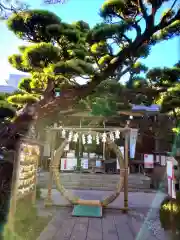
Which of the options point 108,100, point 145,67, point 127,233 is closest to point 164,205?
point 127,233

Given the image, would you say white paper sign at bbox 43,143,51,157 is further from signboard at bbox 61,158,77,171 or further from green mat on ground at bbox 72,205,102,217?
green mat on ground at bbox 72,205,102,217

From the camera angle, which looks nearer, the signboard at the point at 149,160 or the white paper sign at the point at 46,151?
the signboard at the point at 149,160

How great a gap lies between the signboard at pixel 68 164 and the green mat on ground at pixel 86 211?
678 cm

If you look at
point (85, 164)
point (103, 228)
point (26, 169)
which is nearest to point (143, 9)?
point (26, 169)

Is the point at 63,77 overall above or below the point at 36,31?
below

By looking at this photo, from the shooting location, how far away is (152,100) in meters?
7.99

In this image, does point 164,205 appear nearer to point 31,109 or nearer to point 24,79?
→ point 31,109

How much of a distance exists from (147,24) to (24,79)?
3517 millimetres

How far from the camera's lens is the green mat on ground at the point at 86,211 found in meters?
5.39

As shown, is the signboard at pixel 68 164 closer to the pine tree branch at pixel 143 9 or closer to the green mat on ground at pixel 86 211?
the green mat on ground at pixel 86 211

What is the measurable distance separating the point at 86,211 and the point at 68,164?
23.9ft

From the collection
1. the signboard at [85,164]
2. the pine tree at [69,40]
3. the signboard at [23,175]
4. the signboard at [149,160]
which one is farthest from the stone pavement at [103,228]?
the signboard at [85,164]

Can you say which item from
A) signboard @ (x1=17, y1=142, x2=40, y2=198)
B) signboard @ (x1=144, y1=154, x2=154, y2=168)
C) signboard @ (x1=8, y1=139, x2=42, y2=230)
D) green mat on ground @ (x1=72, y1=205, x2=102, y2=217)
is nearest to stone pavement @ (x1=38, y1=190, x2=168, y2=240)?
green mat on ground @ (x1=72, y1=205, x2=102, y2=217)

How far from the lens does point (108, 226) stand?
4668 mm
